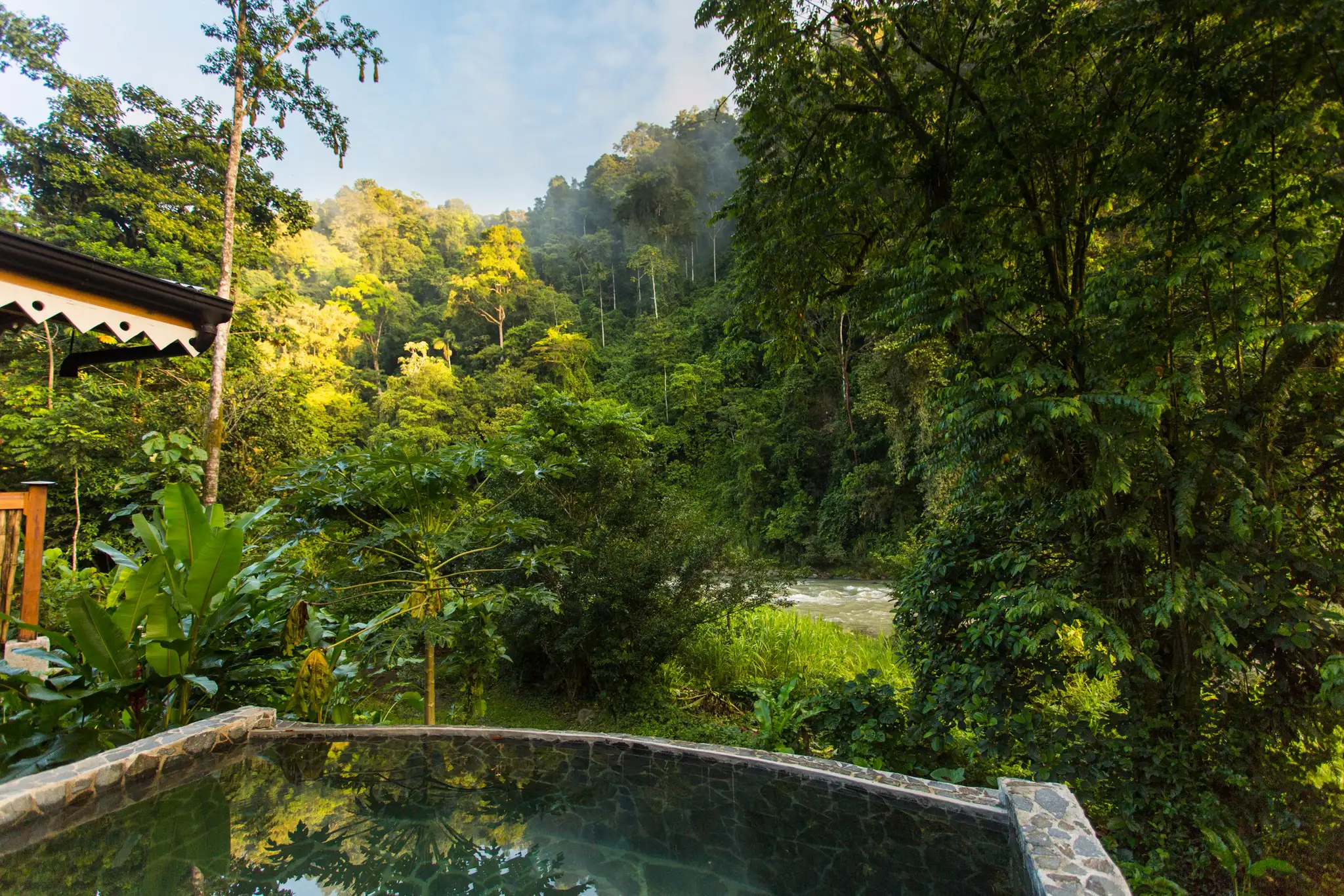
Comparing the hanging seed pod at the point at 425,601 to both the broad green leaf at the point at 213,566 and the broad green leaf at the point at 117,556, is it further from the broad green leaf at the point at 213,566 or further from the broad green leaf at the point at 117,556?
the broad green leaf at the point at 117,556

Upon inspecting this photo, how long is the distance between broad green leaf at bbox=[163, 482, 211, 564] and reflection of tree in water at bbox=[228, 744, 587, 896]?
1224mm

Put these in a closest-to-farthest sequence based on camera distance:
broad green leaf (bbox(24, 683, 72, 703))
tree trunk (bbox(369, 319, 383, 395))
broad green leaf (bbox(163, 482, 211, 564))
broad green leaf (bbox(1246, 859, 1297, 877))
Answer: broad green leaf (bbox(1246, 859, 1297, 877)) → broad green leaf (bbox(24, 683, 72, 703)) → broad green leaf (bbox(163, 482, 211, 564)) → tree trunk (bbox(369, 319, 383, 395))

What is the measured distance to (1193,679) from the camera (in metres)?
2.82

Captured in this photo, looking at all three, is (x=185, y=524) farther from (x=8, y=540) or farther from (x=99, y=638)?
(x=8, y=540)

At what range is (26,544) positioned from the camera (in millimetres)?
3324

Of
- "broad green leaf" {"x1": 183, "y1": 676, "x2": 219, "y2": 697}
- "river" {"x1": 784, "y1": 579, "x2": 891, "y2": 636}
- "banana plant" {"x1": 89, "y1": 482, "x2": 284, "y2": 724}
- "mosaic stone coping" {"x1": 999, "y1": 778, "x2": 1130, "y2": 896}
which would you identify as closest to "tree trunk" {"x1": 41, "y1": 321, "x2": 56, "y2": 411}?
"banana plant" {"x1": 89, "y1": 482, "x2": 284, "y2": 724}

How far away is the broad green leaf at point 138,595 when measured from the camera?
113 inches

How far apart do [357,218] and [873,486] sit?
44.7 metres

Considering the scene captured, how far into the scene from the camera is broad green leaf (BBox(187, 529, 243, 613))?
2994 mm

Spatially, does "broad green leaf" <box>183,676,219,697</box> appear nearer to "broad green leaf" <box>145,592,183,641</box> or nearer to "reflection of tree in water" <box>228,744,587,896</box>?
"broad green leaf" <box>145,592,183,641</box>

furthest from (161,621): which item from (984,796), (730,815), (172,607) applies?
(984,796)

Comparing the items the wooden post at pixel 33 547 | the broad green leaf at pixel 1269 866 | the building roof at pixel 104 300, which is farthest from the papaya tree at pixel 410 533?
the broad green leaf at pixel 1269 866

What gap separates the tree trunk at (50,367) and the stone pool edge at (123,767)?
A: 8288mm

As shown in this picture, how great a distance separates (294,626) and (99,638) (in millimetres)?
871
